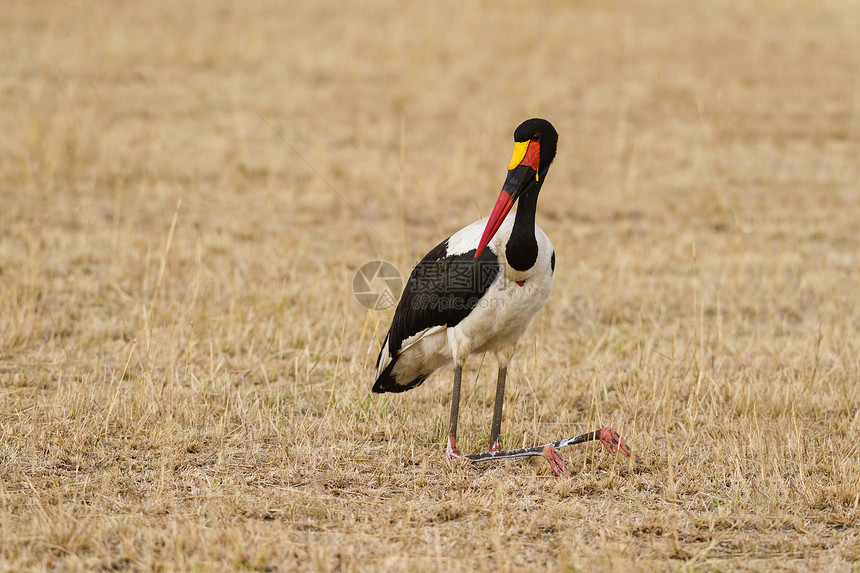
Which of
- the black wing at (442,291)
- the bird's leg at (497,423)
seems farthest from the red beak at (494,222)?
the bird's leg at (497,423)

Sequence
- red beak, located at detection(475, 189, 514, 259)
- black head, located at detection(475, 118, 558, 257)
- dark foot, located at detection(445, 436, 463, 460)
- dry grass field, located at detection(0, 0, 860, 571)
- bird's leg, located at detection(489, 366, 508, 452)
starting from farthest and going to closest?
1. bird's leg, located at detection(489, 366, 508, 452)
2. dark foot, located at detection(445, 436, 463, 460)
3. black head, located at detection(475, 118, 558, 257)
4. red beak, located at detection(475, 189, 514, 259)
5. dry grass field, located at detection(0, 0, 860, 571)

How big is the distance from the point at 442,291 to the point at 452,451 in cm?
78

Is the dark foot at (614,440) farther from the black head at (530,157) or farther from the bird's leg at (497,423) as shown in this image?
the black head at (530,157)

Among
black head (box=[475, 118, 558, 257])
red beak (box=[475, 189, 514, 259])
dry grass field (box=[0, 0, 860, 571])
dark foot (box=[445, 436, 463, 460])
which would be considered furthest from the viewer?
dark foot (box=[445, 436, 463, 460])

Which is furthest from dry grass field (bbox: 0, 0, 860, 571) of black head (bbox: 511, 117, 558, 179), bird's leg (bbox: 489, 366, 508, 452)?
black head (bbox: 511, 117, 558, 179)

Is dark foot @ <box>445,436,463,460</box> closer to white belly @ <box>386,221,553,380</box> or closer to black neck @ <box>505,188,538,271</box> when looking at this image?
white belly @ <box>386,221,553,380</box>

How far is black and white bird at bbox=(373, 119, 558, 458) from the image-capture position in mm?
4223

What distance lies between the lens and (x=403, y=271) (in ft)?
24.4

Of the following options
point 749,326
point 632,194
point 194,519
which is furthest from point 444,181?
point 194,519

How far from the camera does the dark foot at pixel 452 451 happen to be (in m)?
4.46

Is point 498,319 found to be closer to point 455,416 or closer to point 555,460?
point 455,416

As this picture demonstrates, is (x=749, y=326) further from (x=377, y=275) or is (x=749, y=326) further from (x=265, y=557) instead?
(x=265, y=557)

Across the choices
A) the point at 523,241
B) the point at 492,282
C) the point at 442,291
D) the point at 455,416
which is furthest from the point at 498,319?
the point at 455,416

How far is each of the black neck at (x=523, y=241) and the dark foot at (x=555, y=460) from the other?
86 centimetres
